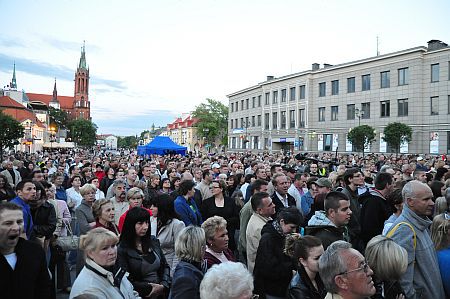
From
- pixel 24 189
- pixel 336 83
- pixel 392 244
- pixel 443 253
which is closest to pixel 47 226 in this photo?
pixel 24 189

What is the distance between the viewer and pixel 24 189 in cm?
561

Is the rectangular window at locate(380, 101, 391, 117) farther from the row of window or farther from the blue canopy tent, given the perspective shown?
the blue canopy tent

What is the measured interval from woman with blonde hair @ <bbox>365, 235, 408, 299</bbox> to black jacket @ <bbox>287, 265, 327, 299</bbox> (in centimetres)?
49

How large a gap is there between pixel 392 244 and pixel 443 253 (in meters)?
0.91

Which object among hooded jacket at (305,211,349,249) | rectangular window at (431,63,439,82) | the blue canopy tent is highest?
rectangular window at (431,63,439,82)

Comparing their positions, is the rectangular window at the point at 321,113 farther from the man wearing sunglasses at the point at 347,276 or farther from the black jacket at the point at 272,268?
the man wearing sunglasses at the point at 347,276

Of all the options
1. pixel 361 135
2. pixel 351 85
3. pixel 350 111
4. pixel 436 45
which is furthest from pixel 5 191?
pixel 351 85

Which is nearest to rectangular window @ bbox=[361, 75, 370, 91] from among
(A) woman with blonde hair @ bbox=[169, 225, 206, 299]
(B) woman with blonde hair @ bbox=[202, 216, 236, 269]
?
(B) woman with blonde hair @ bbox=[202, 216, 236, 269]

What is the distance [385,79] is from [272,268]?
42.1 meters

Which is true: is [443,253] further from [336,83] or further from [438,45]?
[336,83]

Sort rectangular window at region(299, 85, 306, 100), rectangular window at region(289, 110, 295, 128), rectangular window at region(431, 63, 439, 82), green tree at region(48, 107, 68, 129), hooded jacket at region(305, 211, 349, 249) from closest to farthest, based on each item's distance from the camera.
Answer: hooded jacket at region(305, 211, 349, 249) → rectangular window at region(431, 63, 439, 82) → rectangular window at region(299, 85, 306, 100) → rectangular window at region(289, 110, 295, 128) → green tree at region(48, 107, 68, 129)

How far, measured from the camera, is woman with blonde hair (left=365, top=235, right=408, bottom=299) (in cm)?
325

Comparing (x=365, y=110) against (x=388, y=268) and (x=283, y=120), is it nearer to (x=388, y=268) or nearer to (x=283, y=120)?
(x=283, y=120)

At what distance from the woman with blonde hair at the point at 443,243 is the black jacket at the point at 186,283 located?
2.44 metres
